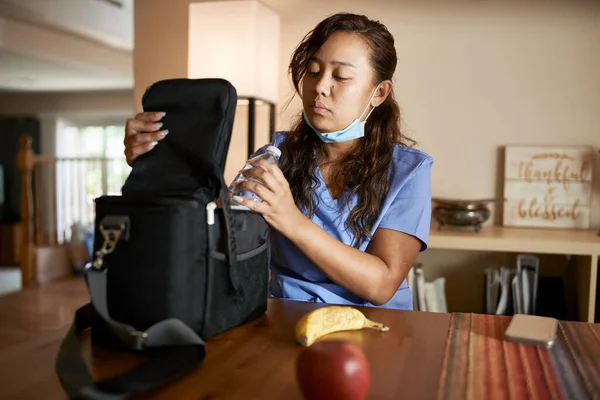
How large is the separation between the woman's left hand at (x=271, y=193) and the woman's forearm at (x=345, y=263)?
0.04 m

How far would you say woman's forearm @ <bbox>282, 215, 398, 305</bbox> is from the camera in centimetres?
101

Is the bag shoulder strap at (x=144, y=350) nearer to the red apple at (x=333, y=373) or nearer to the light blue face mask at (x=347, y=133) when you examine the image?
the red apple at (x=333, y=373)

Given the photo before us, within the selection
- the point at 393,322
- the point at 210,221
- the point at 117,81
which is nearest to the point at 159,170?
the point at 210,221

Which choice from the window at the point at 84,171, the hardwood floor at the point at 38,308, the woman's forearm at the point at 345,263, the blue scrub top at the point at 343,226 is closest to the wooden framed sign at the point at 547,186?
the blue scrub top at the point at 343,226

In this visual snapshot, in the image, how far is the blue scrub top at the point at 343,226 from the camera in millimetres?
1241

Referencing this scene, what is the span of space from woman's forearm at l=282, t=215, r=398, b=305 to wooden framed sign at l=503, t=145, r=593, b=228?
5.10 feet

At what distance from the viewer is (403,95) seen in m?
2.61

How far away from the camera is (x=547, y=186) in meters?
2.48

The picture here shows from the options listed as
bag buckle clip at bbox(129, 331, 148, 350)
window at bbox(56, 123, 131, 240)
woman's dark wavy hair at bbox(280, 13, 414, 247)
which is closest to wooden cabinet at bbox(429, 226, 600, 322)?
woman's dark wavy hair at bbox(280, 13, 414, 247)

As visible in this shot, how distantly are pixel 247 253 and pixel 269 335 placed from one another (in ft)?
0.40

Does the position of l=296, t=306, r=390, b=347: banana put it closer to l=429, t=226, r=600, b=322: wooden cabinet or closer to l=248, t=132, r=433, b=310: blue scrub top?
l=248, t=132, r=433, b=310: blue scrub top

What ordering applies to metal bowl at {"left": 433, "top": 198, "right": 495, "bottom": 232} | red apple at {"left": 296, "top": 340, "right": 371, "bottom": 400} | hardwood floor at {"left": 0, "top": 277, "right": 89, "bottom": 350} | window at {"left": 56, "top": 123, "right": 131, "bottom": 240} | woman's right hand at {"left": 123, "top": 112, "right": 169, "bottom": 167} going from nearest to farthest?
red apple at {"left": 296, "top": 340, "right": 371, "bottom": 400} → woman's right hand at {"left": 123, "top": 112, "right": 169, "bottom": 167} → metal bowl at {"left": 433, "top": 198, "right": 495, "bottom": 232} → hardwood floor at {"left": 0, "top": 277, "right": 89, "bottom": 350} → window at {"left": 56, "top": 123, "right": 131, "bottom": 240}

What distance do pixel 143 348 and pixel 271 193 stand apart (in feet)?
1.03

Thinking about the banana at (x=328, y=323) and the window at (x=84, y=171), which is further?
the window at (x=84, y=171)
